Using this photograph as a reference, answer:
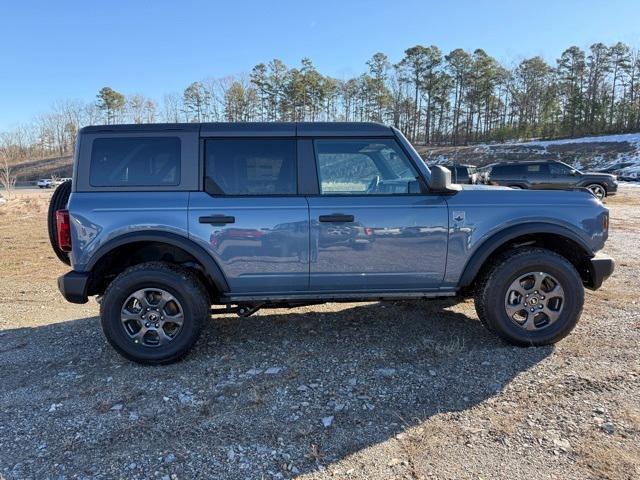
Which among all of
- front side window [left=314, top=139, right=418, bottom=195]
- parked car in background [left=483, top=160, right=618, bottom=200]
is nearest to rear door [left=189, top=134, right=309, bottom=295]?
front side window [left=314, top=139, right=418, bottom=195]

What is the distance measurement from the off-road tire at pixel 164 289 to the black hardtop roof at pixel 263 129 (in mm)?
1156

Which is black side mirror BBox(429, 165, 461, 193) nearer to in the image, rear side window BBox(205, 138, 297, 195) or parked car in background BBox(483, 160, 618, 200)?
rear side window BBox(205, 138, 297, 195)

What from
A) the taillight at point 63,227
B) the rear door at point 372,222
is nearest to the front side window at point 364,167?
the rear door at point 372,222

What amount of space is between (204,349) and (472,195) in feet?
8.97

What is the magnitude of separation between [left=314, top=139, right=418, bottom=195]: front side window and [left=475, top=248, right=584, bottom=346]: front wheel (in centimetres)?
110

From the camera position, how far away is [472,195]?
3.71 m

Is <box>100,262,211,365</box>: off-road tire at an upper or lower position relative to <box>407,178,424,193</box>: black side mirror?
lower

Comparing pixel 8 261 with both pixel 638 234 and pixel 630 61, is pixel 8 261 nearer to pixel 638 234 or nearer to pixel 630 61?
pixel 638 234

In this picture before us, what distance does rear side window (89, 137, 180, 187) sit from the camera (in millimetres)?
3570

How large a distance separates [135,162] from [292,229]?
142 cm

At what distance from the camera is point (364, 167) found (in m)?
3.74

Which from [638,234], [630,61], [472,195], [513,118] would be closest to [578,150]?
[513,118]

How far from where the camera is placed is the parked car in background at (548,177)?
18156 millimetres

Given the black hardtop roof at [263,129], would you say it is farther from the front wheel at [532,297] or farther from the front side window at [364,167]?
the front wheel at [532,297]
